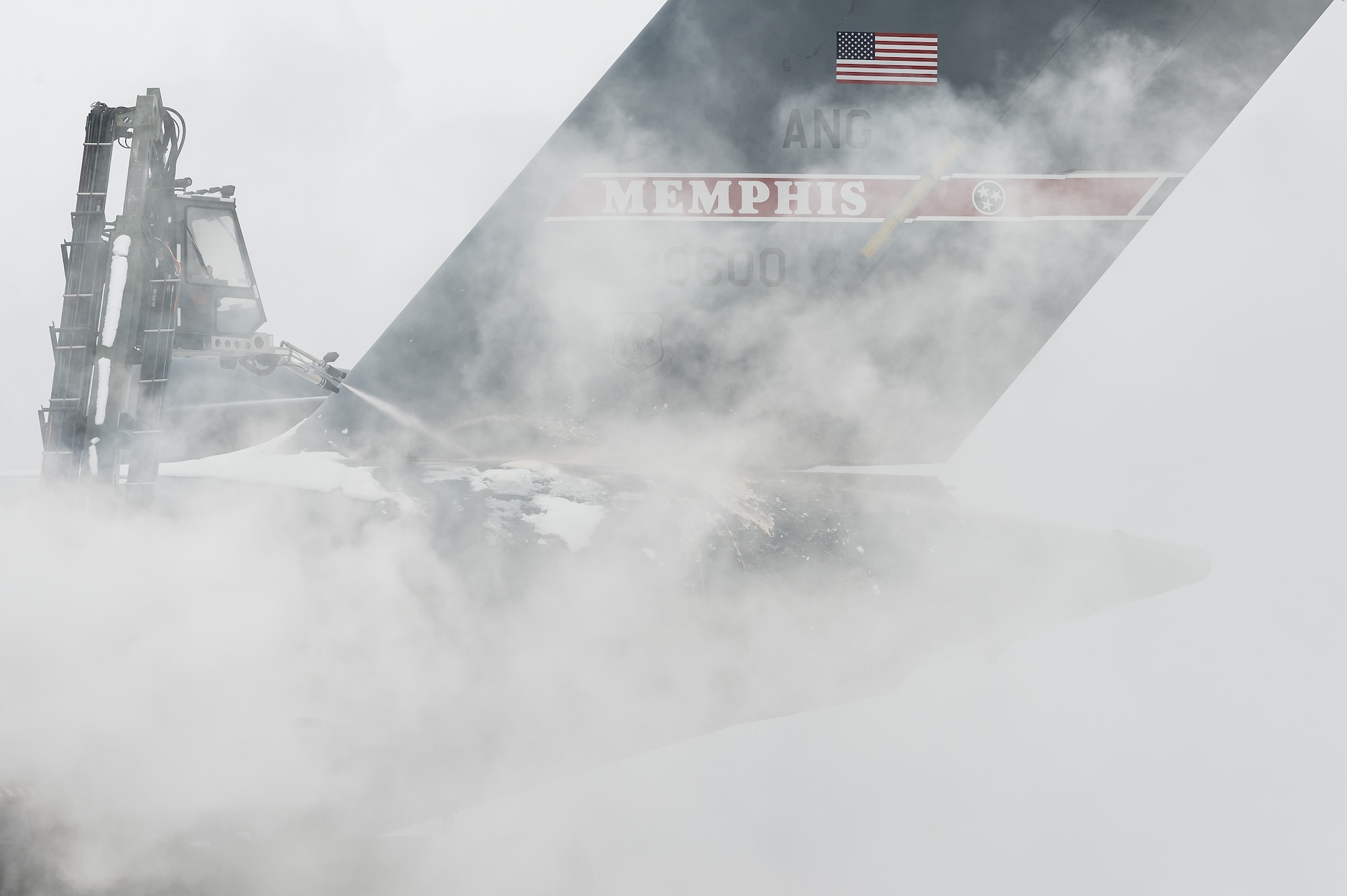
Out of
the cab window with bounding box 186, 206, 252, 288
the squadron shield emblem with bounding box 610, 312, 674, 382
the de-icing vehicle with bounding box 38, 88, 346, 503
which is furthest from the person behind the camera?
the cab window with bounding box 186, 206, 252, 288

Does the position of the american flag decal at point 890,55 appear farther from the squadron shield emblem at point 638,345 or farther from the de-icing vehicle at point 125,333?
the de-icing vehicle at point 125,333

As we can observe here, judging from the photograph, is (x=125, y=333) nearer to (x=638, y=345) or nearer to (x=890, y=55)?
(x=638, y=345)

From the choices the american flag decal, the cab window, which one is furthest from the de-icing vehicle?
the american flag decal

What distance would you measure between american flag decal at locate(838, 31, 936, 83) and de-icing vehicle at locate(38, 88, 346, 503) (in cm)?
286

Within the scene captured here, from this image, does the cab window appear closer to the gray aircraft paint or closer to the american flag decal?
the gray aircraft paint

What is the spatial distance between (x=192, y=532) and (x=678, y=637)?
215 centimetres

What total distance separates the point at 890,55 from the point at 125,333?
377 centimetres

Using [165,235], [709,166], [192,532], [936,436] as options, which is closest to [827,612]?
[936,436]

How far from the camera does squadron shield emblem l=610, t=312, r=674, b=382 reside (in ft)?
14.9

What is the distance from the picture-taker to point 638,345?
4.55 metres

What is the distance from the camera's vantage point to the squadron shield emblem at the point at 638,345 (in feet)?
14.9

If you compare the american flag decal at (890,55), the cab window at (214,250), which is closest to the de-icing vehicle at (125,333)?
the cab window at (214,250)

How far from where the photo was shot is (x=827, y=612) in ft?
14.1

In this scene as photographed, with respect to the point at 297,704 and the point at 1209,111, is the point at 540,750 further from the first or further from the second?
the point at 1209,111
